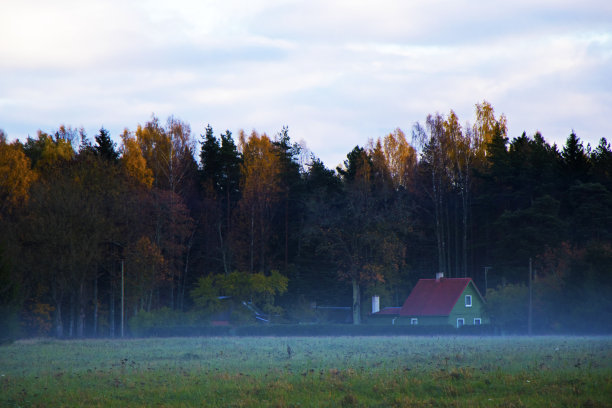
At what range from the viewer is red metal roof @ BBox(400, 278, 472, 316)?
218 ft

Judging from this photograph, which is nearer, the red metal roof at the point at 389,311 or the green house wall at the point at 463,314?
the green house wall at the point at 463,314

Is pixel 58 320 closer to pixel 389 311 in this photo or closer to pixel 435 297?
pixel 389 311

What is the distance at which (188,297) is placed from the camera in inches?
3034

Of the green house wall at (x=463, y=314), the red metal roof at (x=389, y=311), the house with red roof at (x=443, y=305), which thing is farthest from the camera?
the red metal roof at (x=389, y=311)

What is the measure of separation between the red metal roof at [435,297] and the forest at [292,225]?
150 inches

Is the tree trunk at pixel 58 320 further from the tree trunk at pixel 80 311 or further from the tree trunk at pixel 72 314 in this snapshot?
the tree trunk at pixel 80 311

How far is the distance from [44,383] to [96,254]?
128 ft

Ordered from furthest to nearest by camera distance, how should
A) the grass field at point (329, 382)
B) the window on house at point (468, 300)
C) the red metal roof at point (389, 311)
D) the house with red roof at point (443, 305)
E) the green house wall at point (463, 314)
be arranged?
1. the red metal roof at point (389, 311)
2. the window on house at point (468, 300)
3. the green house wall at point (463, 314)
4. the house with red roof at point (443, 305)
5. the grass field at point (329, 382)

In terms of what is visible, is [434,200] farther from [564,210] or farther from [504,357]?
[504,357]

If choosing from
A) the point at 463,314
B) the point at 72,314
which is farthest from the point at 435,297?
the point at 72,314

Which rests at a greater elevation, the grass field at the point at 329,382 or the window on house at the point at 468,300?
the grass field at the point at 329,382

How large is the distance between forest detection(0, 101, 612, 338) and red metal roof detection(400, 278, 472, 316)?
3.80 meters

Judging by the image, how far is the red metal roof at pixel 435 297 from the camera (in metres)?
66.3

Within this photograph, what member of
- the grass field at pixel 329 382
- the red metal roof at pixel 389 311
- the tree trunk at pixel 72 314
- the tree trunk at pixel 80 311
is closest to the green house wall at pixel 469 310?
the red metal roof at pixel 389 311
